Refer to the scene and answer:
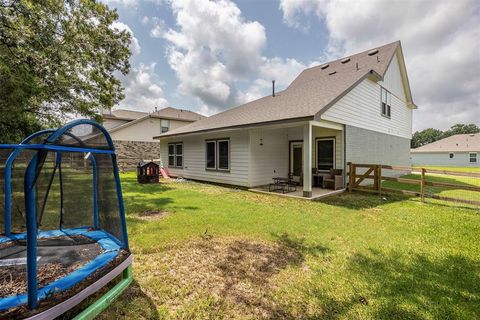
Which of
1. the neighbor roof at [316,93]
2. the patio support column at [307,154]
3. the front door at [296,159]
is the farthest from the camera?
the front door at [296,159]

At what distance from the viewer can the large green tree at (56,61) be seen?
6855mm

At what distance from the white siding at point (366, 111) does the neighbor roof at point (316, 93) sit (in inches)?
16.0

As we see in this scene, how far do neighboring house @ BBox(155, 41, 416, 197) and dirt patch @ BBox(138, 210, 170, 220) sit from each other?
15.2 feet

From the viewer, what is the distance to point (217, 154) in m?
11.4

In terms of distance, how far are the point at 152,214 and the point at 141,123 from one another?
59.1 ft

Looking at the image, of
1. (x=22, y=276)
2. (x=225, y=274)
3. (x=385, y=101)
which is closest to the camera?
(x=22, y=276)

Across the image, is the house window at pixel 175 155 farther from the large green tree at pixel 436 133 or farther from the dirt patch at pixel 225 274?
the large green tree at pixel 436 133

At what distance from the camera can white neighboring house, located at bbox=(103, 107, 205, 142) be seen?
20.5 metres

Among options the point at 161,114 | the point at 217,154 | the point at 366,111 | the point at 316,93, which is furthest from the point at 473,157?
the point at 161,114

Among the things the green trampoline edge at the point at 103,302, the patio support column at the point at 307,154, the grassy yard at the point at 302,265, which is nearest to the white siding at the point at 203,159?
the patio support column at the point at 307,154

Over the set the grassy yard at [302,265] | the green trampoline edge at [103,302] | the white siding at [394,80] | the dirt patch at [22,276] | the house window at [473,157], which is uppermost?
the white siding at [394,80]

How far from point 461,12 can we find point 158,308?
13264mm

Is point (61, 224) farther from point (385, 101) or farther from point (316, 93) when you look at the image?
point (385, 101)

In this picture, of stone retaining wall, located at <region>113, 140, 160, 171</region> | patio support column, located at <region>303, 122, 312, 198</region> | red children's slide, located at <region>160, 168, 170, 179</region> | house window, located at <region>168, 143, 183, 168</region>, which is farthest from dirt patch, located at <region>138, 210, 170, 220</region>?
stone retaining wall, located at <region>113, 140, 160, 171</region>
